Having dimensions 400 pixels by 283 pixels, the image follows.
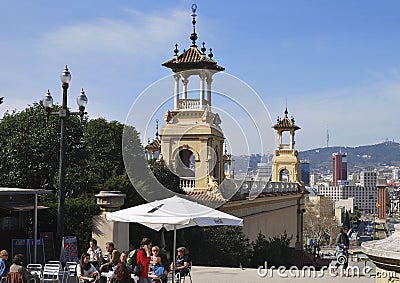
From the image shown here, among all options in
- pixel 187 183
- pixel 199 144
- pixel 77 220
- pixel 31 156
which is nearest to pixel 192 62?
pixel 199 144

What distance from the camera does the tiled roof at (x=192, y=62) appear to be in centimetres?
3228

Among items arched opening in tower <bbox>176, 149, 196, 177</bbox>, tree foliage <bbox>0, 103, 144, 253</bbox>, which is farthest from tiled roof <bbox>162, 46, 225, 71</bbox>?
tree foliage <bbox>0, 103, 144, 253</bbox>

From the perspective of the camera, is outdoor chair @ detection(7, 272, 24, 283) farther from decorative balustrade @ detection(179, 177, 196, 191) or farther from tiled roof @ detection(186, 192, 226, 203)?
decorative balustrade @ detection(179, 177, 196, 191)

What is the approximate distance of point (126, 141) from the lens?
2392 centimetres

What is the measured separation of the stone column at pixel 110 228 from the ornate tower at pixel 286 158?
117 ft

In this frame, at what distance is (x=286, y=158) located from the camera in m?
52.8

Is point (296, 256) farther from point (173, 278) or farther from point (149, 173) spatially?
point (173, 278)

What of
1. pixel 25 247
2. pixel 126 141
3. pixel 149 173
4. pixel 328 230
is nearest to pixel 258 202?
pixel 126 141

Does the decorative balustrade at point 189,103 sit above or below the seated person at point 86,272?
above

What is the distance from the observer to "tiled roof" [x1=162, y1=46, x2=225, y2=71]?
32281 mm

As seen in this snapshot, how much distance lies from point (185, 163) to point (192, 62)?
5.19 metres

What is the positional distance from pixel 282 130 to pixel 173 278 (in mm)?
41006

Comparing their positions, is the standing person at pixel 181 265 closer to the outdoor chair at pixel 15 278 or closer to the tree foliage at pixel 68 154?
the outdoor chair at pixel 15 278

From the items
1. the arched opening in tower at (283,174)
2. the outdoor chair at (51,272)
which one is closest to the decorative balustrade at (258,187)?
the arched opening in tower at (283,174)
